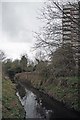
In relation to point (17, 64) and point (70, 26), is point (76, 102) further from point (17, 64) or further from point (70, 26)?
point (17, 64)

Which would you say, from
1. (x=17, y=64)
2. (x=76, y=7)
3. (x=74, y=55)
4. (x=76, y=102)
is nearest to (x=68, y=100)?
(x=76, y=102)

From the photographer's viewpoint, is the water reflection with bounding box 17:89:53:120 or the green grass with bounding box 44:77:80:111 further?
the green grass with bounding box 44:77:80:111

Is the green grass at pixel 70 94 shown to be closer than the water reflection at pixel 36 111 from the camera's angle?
No

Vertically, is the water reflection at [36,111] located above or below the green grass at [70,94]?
below

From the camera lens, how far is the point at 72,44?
21078 mm

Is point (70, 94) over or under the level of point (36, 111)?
over

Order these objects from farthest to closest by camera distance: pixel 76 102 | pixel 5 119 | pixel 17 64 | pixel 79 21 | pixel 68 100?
pixel 17 64
pixel 68 100
pixel 76 102
pixel 79 21
pixel 5 119

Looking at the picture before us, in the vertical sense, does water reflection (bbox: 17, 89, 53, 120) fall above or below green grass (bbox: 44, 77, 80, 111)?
below

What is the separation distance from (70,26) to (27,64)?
61.4 metres

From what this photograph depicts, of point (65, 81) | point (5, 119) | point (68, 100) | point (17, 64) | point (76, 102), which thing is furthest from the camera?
point (17, 64)

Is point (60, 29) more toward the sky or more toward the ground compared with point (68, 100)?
more toward the sky

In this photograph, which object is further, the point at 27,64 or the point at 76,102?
the point at 27,64

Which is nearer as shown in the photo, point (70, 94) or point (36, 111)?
point (36, 111)

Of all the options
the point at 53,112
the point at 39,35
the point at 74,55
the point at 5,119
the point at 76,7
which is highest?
the point at 76,7
